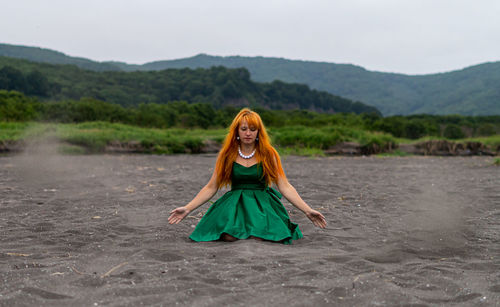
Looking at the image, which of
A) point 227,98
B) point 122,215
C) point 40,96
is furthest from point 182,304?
point 227,98

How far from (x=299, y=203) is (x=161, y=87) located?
52.3 m

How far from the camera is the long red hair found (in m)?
4.38

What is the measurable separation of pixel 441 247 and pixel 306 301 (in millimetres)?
2276

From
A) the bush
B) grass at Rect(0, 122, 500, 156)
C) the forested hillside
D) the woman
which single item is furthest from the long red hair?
the forested hillside

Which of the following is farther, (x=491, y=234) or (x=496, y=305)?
(x=491, y=234)

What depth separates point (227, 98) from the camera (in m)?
58.4

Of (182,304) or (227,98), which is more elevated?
(227,98)

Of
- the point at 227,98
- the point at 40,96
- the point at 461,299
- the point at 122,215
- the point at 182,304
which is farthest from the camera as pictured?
the point at 227,98

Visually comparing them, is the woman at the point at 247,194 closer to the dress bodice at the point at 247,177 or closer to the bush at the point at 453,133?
the dress bodice at the point at 247,177

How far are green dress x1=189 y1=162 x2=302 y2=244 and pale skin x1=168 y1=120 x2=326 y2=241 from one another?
0.36 feet

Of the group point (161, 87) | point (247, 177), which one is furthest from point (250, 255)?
point (161, 87)

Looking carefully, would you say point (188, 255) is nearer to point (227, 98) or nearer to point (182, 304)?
point (182, 304)

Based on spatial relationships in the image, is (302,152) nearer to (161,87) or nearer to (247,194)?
(247,194)

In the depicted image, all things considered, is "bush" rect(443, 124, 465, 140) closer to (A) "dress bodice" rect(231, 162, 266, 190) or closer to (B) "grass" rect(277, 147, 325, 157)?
(B) "grass" rect(277, 147, 325, 157)
